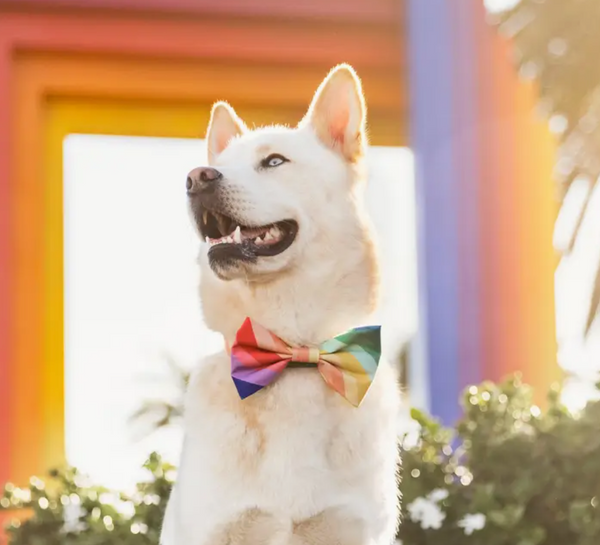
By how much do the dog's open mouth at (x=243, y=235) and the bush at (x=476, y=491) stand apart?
46.9 inches

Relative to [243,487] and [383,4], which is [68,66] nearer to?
[383,4]

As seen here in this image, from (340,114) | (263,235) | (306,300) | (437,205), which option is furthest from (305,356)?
(437,205)

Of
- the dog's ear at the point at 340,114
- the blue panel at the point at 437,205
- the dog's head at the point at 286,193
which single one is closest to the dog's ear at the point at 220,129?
the dog's head at the point at 286,193

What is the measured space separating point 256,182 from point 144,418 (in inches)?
76.0

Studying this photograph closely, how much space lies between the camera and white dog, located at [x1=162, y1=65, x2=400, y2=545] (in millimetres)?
1386

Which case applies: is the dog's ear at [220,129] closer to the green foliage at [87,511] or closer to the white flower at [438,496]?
the green foliage at [87,511]

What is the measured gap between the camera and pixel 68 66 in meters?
3.50

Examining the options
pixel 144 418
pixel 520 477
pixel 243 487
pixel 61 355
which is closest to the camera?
pixel 243 487

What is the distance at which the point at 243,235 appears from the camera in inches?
56.6

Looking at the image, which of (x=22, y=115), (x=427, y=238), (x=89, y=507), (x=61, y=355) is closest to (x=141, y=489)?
(x=89, y=507)

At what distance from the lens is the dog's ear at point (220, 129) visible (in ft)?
5.55

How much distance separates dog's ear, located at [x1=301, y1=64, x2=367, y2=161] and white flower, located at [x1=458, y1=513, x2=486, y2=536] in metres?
1.25

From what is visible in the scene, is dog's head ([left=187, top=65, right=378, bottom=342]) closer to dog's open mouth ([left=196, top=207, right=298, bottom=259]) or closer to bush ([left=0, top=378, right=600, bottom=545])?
dog's open mouth ([left=196, top=207, right=298, bottom=259])

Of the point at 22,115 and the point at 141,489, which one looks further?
the point at 22,115
